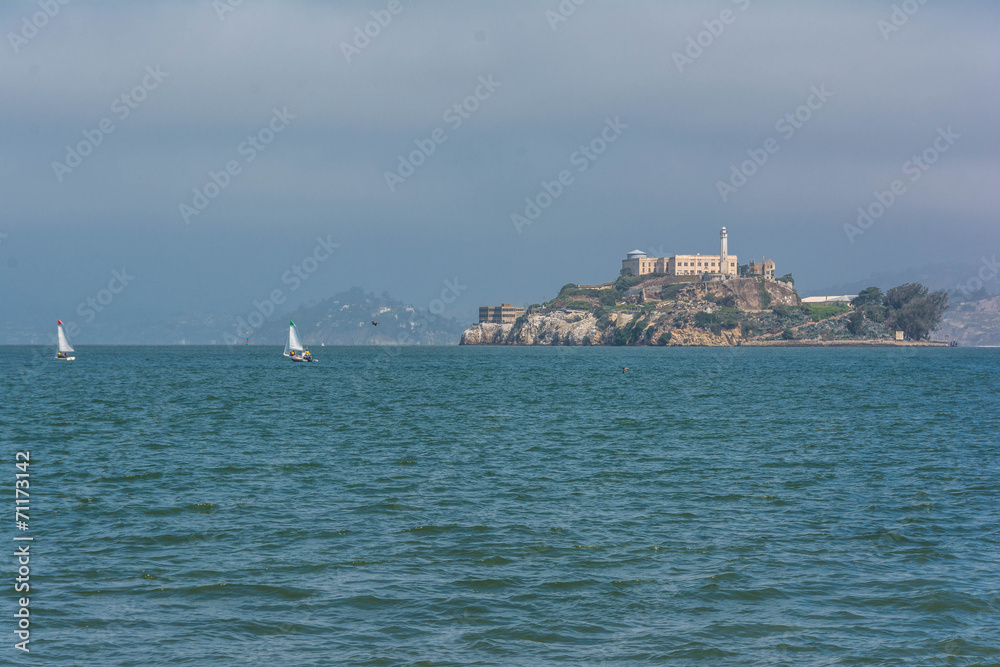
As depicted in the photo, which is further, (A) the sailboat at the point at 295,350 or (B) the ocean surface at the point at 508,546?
(A) the sailboat at the point at 295,350

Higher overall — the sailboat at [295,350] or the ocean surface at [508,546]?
the sailboat at [295,350]

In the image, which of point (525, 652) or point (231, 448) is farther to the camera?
point (231, 448)

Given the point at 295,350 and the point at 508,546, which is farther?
the point at 295,350

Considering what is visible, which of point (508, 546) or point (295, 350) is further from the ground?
point (295, 350)

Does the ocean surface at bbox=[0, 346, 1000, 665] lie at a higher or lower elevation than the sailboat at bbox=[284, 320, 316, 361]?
lower

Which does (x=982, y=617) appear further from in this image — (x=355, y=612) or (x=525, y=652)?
(x=355, y=612)

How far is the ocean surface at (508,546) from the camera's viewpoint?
539 inches

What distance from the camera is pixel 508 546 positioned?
19.2 metres

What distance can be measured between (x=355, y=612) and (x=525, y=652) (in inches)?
136

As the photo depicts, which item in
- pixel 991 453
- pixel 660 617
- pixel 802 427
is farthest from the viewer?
pixel 802 427

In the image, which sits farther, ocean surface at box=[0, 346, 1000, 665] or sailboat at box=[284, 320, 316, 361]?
sailboat at box=[284, 320, 316, 361]

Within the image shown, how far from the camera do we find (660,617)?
14.8 m

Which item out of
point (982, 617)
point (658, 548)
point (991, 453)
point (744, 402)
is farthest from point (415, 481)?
point (744, 402)

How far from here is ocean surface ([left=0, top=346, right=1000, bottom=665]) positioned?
13.7m
